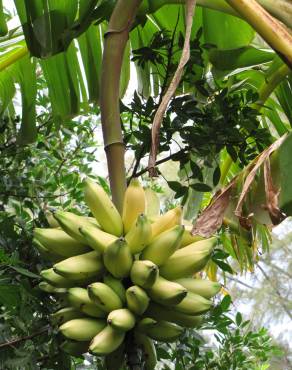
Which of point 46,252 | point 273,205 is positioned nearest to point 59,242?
point 46,252

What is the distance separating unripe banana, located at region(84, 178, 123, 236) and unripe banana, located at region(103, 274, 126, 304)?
0.06m

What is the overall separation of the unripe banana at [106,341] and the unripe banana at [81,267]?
0.07 m

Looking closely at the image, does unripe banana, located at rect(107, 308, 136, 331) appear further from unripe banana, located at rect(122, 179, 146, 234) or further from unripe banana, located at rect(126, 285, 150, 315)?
unripe banana, located at rect(122, 179, 146, 234)

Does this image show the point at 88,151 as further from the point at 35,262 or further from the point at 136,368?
the point at 136,368

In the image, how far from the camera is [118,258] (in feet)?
2.13

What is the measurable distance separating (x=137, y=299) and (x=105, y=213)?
12cm

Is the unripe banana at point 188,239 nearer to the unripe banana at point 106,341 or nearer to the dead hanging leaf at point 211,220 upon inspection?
the dead hanging leaf at point 211,220

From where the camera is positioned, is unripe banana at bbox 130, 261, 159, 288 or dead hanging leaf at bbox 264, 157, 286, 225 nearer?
unripe banana at bbox 130, 261, 159, 288

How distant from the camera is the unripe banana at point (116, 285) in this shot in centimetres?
67

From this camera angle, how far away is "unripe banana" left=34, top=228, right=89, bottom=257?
0.72 meters

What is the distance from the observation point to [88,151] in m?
1.87

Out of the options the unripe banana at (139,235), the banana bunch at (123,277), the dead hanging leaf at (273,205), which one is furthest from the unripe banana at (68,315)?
the dead hanging leaf at (273,205)

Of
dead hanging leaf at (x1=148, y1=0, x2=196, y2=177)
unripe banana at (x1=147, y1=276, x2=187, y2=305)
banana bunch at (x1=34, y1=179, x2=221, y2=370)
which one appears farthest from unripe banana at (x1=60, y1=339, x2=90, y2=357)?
dead hanging leaf at (x1=148, y1=0, x2=196, y2=177)

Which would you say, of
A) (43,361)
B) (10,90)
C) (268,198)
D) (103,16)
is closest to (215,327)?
(43,361)
